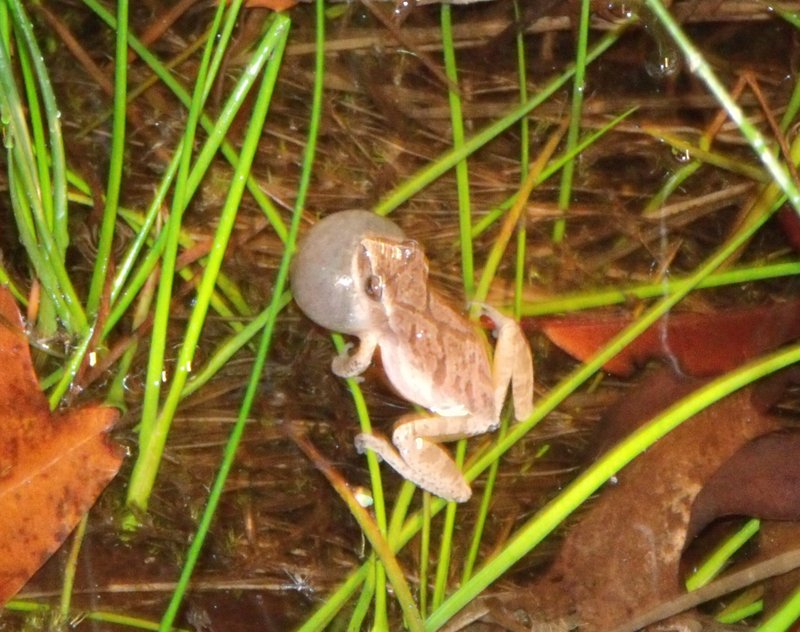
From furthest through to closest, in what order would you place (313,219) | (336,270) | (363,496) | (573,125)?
(573,125) → (313,219) → (363,496) → (336,270)

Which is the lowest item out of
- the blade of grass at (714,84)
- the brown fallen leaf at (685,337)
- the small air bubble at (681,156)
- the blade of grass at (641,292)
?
the brown fallen leaf at (685,337)

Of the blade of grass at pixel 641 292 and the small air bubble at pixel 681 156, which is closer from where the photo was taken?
the blade of grass at pixel 641 292

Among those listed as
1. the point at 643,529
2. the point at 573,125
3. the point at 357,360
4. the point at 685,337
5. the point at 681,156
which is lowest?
the point at 643,529

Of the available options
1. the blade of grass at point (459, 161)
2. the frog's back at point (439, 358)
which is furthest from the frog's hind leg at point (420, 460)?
the blade of grass at point (459, 161)

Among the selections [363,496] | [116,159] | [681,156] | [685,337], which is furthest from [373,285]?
[681,156]

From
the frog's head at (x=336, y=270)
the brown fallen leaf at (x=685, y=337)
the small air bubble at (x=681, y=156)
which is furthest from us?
the small air bubble at (x=681, y=156)

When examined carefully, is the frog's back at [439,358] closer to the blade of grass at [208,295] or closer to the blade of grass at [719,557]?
the blade of grass at [208,295]

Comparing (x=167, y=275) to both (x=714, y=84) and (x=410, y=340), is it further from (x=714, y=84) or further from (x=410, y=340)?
(x=714, y=84)
